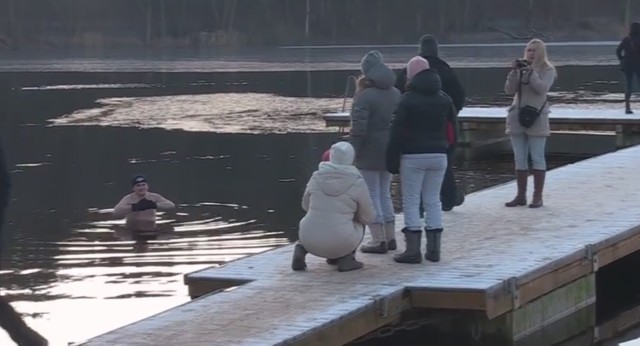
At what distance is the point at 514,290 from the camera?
8883 mm

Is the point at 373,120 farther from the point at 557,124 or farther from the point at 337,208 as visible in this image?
the point at 557,124

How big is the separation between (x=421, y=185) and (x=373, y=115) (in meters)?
0.64

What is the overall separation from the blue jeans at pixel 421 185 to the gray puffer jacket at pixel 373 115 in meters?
0.38

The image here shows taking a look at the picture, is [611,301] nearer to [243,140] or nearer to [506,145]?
[506,145]

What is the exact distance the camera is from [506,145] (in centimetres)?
2230

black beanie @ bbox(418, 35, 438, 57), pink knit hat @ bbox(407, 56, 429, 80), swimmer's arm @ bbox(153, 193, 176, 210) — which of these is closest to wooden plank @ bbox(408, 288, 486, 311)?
pink knit hat @ bbox(407, 56, 429, 80)

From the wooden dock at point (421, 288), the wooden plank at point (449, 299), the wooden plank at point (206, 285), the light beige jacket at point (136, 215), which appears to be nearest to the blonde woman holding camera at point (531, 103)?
the wooden dock at point (421, 288)

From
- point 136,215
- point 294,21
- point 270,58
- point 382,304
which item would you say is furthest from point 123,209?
point 294,21

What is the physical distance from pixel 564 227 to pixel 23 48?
198 feet

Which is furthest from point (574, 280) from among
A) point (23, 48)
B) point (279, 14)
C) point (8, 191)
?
point (279, 14)

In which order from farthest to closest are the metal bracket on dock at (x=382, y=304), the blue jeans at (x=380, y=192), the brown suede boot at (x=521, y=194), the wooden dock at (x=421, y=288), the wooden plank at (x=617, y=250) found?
the brown suede boot at (x=521, y=194) → the wooden plank at (x=617, y=250) → the blue jeans at (x=380, y=192) → the metal bracket on dock at (x=382, y=304) → the wooden dock at (x=421, y=288)

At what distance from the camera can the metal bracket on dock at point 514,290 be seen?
8852 mm

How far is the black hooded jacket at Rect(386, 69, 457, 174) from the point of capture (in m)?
9.37

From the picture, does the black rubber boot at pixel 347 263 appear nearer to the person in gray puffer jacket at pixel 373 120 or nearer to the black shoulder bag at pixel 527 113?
the person in gray puffer jacket at pixel 373 120
